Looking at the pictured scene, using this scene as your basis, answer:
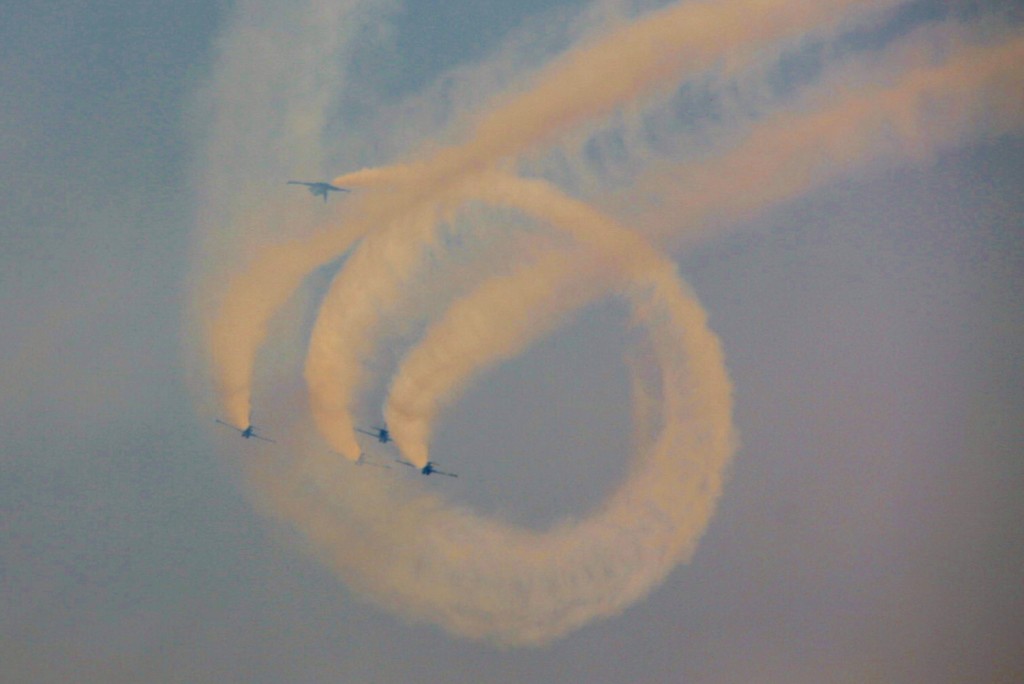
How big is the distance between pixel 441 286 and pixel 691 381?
463cm

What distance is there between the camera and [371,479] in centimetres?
2156

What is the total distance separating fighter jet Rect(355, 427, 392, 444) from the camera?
20.8 metres

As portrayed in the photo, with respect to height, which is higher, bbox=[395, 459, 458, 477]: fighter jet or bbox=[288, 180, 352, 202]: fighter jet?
bbox=[288, 180, 352, 202]: fighter jet

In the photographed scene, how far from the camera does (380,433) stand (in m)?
20.8

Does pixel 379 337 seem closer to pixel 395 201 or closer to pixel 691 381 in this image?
pixel 395 201

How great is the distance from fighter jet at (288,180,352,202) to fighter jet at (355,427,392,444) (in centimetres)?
427

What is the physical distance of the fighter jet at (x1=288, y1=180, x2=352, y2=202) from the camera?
2080 centimetres

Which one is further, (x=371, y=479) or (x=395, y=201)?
(x=371, y=479)

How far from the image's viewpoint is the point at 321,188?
827 inches

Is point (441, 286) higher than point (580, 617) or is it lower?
higher

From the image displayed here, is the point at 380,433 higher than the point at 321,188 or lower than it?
lower

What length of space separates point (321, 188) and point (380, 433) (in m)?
4.57

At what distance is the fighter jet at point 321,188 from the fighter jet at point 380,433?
4268 mm

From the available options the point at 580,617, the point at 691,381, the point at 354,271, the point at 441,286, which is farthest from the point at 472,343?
the point at 580,617
